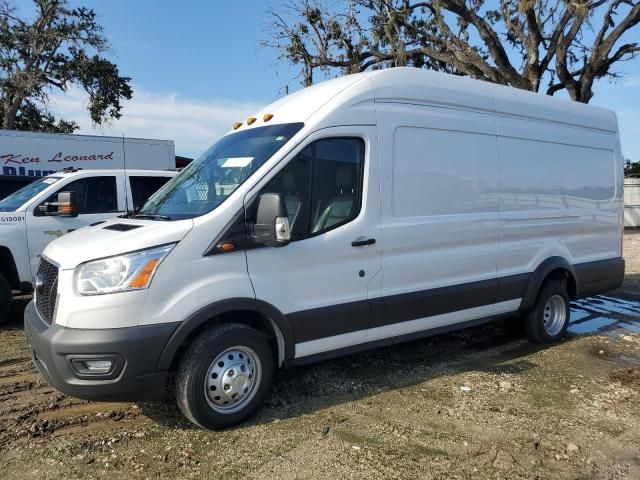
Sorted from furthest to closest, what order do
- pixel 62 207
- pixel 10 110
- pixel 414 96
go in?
pixel 10 110
pixel 62 207
pixel 414 96

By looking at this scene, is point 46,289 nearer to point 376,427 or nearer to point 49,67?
point 376,427

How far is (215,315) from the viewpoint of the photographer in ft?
11.9

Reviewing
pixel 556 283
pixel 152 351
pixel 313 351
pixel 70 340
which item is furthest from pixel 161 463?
pixel 556 283

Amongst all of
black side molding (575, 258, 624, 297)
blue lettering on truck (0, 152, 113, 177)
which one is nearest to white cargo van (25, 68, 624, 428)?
black side molding (575, 258, 624, 297)

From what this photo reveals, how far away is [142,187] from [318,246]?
4480 mm

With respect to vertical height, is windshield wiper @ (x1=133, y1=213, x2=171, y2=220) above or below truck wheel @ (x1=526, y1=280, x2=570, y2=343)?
above

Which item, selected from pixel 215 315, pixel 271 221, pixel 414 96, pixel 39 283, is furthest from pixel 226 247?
pixel 414 96

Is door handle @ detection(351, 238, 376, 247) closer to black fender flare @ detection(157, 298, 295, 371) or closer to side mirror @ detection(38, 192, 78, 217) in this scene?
black fender flare @ detection(157, 298, 295, 371)

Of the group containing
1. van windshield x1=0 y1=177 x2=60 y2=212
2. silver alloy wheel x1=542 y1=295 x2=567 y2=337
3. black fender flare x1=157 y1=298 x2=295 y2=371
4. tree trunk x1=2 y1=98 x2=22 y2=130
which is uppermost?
tree trunk x1=2 y1=98 x2=22 y2=130

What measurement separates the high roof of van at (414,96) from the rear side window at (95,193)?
3.61 metres

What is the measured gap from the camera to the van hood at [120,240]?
344 cm

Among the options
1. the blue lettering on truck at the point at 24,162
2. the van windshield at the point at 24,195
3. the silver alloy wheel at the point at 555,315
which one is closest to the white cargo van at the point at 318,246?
the silver alloy wheel at the point at 555,315

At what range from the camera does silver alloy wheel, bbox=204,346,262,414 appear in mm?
3691

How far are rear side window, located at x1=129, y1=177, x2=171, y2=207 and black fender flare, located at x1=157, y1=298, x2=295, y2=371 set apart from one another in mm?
4383
